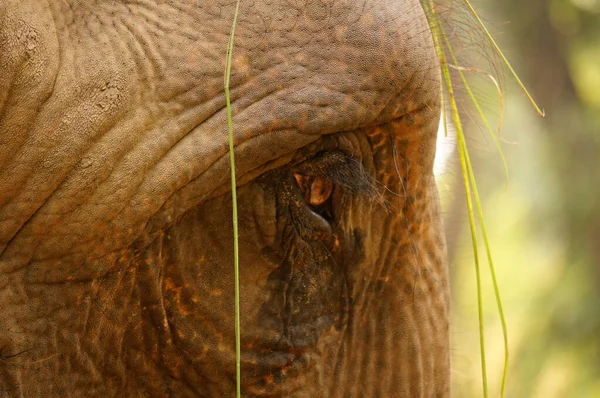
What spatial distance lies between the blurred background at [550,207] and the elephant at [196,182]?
539cm

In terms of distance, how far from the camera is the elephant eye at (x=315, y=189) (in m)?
1.74

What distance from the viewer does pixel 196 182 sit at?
156 cm

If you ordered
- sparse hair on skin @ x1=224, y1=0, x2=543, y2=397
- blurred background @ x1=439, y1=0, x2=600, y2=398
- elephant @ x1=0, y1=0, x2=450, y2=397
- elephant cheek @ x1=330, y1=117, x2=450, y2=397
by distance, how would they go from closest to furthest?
elephant @ x1=0, y1=0, x2=450, y2=397 < sparse hair on skin @ x1=224, y1=0, x2=543, y2=397 < elephant cheek @ x1=330, y1=117, x2=450, y2=397 < blurred background @ x1=439, y1=0, x2=600, y2=398

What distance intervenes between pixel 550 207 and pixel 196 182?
8.42 m

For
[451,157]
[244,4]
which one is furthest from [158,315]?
[451,157]

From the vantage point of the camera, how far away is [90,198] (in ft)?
4.90

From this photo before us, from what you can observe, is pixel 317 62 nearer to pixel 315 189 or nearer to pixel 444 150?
pixel 315 189

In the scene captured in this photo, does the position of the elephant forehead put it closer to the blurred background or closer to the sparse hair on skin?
the sparse hair on skin

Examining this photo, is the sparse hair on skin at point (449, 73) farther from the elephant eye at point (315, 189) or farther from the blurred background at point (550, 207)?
the blurred background at point (550, 207)

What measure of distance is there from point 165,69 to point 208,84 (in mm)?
65

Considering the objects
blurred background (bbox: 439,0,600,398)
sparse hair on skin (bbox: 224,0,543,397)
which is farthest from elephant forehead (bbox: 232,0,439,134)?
blurred background (bbox: 439,0,600,398)

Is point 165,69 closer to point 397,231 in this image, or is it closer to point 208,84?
point 208,84

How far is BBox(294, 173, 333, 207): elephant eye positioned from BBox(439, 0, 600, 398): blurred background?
539cm

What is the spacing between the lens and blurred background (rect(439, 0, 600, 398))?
805 centimetres
